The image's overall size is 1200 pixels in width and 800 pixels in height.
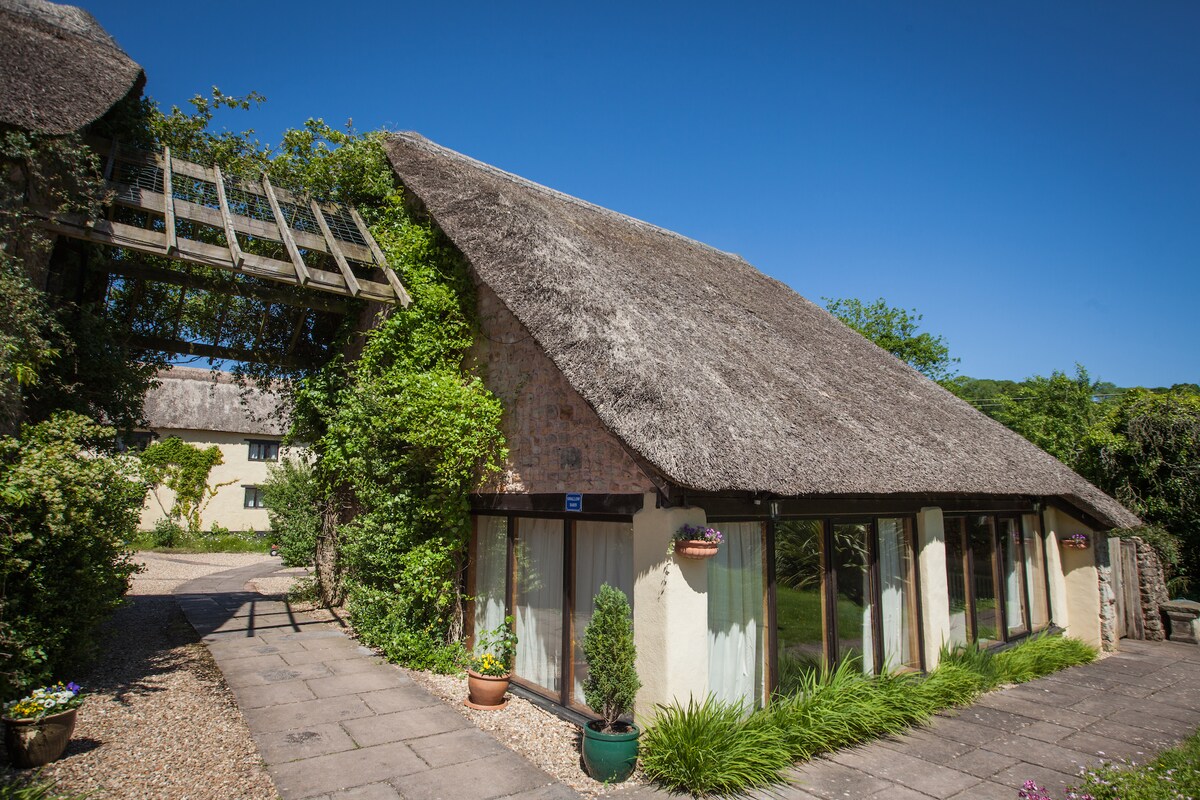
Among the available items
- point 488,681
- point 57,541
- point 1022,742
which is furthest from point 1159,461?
point 57,541

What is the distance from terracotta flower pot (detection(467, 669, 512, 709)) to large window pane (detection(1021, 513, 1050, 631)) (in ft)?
28.5

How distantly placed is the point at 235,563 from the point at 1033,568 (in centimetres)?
2045

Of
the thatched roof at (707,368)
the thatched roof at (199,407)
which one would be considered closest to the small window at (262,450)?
the thatched roof at (199,407)

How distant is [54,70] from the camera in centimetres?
757

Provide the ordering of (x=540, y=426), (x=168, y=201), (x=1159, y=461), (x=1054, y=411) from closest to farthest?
(x=540, y=426) < (x=168, y=201) < (x=1159, y=461) < (x=1054, y=411)

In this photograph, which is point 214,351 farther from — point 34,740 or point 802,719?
point 802,719

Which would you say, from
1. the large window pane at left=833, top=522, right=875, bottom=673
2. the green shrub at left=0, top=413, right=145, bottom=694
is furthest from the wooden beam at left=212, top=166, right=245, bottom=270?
the large window pane at left=833, top=522, right=875, bottom=673

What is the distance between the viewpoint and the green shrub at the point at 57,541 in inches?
224

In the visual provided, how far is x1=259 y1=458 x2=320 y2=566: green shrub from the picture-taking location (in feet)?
50.6

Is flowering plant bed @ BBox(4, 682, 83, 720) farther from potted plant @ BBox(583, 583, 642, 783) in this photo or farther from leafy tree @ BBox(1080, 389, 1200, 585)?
leafy tree @ BBox(1080, 389, 1200, 585)

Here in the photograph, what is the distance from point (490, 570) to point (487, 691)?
5.60ft

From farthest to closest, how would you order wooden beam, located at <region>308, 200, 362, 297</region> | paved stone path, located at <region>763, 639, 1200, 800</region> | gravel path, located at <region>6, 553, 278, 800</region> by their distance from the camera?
wooden beam, located at <region>308, 200, 362, 297</region> < paved stone path, located at <region>763, 639, 1200, 800</region> < gravel path, located at <region>6, 553, 278, 800</region>

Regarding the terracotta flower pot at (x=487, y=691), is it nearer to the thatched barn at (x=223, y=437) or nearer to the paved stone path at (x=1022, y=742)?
the paved stone path at (x=1022, y=742)

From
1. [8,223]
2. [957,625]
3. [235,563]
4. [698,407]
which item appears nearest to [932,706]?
[957,625]
